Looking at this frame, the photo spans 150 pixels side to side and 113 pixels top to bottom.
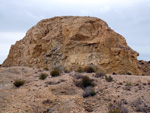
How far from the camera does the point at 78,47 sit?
2642 centimetres

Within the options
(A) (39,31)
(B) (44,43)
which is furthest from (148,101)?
(A) (39,31)

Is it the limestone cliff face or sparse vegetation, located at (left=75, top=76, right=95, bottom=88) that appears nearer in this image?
sparse vegetation, located at (left=75, top=76, right=95, bottom=88)

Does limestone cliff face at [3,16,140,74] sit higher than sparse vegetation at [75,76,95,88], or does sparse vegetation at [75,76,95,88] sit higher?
limestone cliff face at [3,16,140,74]

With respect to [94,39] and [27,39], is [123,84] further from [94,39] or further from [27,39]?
[27,39]

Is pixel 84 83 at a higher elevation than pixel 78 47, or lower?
lower

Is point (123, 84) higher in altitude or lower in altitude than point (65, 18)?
lower

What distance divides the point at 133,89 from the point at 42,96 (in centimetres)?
481

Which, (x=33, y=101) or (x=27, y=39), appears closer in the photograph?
(x=33, y=101)

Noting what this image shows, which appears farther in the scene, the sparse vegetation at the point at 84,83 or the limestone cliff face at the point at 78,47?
the limestone cliff face at the point at 78,47

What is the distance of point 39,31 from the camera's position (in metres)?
32.1

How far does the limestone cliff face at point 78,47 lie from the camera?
24219 mm

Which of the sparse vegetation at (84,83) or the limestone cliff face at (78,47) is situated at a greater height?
the limestone cliff face at (78,47)

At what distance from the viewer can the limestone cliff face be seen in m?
24.2

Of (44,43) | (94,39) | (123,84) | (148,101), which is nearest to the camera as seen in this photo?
(148,101)
